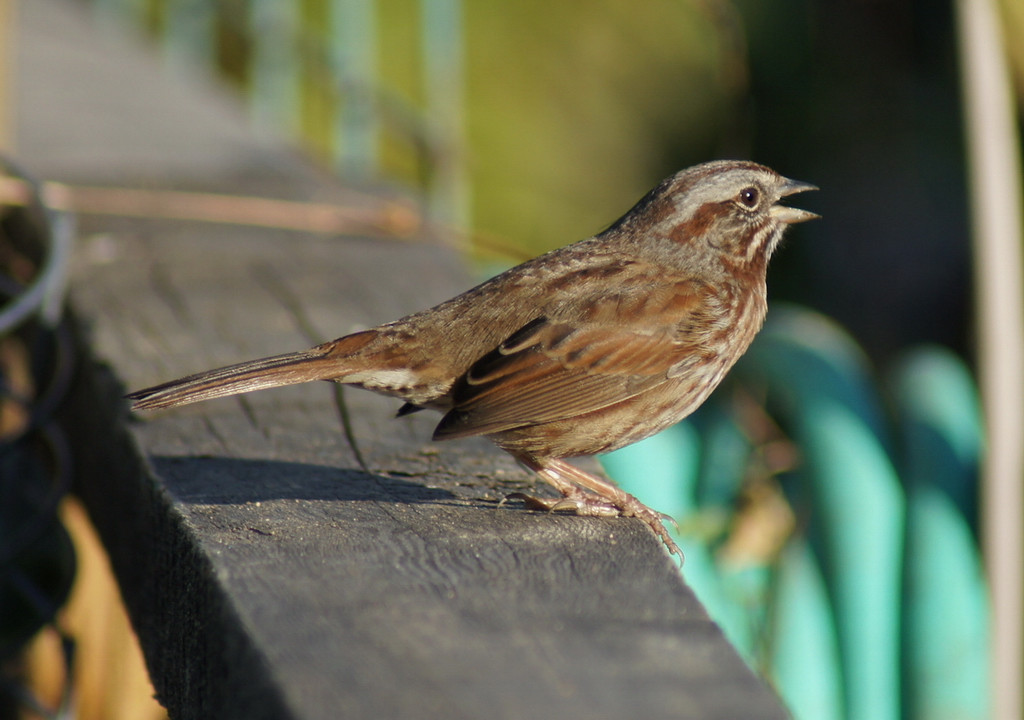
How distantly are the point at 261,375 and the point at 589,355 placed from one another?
77cm

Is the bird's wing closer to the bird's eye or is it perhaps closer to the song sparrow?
the song sparrow

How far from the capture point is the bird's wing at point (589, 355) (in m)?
2.68

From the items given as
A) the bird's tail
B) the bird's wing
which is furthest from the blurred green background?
the bird's tail

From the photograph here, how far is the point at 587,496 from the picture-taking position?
253cm

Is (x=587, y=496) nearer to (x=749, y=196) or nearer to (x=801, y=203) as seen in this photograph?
(x=749, y=196)

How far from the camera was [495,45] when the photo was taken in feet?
33.5

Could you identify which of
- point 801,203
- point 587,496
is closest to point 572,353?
point 587,496

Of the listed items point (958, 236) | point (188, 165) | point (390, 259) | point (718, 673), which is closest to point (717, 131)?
point (958, 236)

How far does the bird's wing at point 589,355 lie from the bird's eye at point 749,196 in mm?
393

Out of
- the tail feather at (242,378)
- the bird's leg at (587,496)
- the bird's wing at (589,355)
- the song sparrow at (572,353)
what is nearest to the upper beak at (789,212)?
the song sparrow at (572,353)

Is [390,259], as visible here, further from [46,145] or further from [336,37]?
[336,37]

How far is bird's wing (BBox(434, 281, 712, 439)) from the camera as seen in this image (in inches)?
106

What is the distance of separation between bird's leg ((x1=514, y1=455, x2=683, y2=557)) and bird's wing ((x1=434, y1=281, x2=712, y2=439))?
11 centimetres

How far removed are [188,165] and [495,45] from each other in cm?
573
